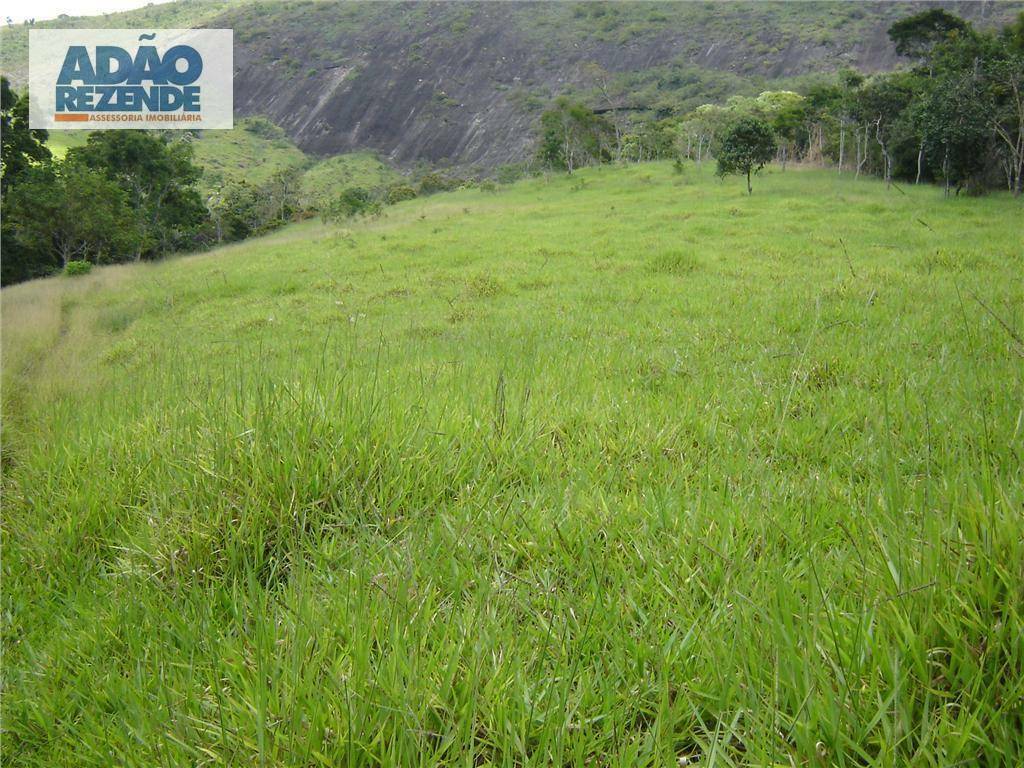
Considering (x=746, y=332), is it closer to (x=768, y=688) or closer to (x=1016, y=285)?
(x=1016, y=285)

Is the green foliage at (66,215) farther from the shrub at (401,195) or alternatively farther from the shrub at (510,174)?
the shrub at (510,174)

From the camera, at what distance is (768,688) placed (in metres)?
1.35

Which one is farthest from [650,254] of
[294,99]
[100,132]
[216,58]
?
[216,58]

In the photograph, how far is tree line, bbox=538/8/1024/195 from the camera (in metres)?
27.5

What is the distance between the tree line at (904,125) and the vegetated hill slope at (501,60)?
42.4 m

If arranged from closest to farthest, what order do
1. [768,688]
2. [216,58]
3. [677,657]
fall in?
[768,688]
[677,657]
[216,58]

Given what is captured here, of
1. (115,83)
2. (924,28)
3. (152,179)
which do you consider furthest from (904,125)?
(152,179)

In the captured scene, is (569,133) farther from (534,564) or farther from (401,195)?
(534,564)

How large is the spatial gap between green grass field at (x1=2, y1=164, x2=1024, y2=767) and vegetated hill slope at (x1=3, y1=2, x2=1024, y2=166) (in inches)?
4644

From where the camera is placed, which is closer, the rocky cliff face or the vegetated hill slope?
the vegetated hill slope

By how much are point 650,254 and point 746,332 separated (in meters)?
8.42

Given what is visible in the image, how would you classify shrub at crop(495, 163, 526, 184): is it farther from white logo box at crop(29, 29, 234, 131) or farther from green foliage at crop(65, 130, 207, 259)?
green foliage at crop(65, 130, 207, 259)

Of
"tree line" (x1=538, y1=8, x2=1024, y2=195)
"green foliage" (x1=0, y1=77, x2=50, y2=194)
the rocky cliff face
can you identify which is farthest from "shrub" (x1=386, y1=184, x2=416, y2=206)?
the rocky cliff face

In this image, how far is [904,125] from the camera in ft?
112
